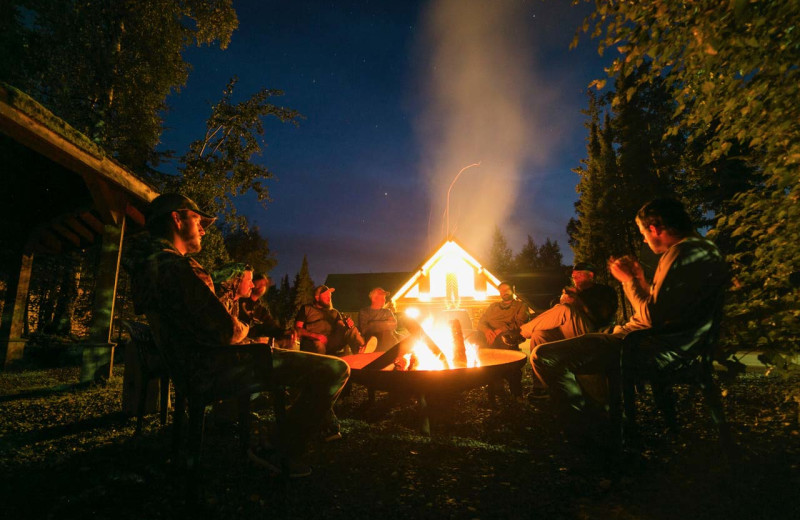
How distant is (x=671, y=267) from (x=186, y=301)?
10.6 ft

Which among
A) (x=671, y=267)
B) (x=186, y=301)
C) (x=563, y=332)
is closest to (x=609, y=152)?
(x=563, y=332)

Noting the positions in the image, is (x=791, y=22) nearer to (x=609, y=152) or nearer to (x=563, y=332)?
(x=563, y=332)

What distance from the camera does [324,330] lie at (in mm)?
6684

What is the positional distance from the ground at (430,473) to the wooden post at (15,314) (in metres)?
6.34

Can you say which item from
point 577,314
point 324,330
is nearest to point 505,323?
point 577,314

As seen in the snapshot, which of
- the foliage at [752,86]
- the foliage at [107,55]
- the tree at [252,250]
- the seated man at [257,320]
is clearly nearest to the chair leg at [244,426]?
the seated man at [257,320]

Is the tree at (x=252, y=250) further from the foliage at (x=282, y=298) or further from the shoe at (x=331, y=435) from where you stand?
the shoe at (x=331, y=435)

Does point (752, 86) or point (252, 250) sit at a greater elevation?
point (252, 250)

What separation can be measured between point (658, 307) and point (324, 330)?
17.3 feet

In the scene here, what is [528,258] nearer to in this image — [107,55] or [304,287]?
[304,287]

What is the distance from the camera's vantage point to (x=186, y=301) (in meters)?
2.32

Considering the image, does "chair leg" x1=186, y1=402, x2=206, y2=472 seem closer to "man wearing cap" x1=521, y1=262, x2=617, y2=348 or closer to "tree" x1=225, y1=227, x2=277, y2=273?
"man wearing cap" x1=521, y1=262, x2=617, y2=348

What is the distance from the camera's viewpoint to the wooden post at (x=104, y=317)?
21.6 ft

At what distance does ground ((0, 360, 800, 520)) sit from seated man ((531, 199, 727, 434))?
59 cm
